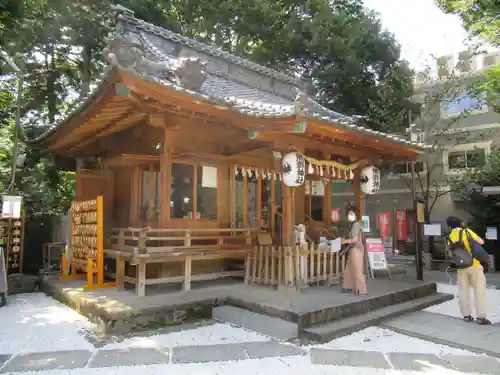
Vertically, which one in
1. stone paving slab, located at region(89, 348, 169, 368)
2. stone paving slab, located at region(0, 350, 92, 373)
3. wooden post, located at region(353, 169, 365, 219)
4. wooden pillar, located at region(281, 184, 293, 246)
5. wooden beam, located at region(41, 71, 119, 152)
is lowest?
stone paving slab, located at region(0, 350, 92, 373)

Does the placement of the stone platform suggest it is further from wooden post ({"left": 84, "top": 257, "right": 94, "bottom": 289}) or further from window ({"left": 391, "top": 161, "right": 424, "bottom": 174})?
window ({"left": 391, "top": 161, "right": 424, "bottom": 174})

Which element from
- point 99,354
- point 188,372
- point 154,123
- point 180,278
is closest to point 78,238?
point 180,278

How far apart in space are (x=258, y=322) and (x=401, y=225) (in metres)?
17.1

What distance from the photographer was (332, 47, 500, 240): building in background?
16.7 m

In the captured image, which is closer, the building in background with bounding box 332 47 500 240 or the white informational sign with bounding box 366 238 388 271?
the white informational sign with bounding box 366 238 388 271

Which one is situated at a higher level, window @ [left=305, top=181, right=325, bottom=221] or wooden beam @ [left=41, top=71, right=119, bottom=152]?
wooden beam @ [left=41, top=71, right=119, bottom=152]

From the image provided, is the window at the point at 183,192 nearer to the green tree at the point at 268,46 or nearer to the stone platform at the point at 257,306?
the stone platform at the point at 257,306

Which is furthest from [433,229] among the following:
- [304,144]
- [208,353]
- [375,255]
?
[208,353]

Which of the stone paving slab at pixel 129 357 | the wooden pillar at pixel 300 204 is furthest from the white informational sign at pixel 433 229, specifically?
the stone paving slab at pixel 129 357

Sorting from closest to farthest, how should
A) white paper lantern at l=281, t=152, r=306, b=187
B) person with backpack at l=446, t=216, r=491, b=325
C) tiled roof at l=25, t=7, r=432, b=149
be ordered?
1. person with backpack at l=446, t=216, r=491, b=325
2. tiled roof at l=25, t=7, r=432, b=149
3. white paper lantern at l=281, t=152, r=306, b=187

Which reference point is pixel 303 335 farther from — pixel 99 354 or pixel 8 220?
pixel 8 220

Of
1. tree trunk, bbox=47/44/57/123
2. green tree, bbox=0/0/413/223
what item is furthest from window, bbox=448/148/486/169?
tree trunk, bbox=47/44/57/123

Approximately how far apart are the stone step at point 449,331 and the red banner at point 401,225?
1476cm

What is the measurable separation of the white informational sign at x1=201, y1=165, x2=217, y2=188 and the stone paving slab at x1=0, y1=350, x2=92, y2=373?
4.44 m
